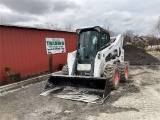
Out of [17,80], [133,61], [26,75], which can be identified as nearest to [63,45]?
[26,75]

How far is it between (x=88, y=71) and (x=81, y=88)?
Result: 28.0 inches

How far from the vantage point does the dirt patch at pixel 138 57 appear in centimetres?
1556

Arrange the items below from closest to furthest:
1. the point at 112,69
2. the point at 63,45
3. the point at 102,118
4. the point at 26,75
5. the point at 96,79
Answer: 1. the point at 102,118
2. the point at 96,79
3. the point at 112,69
4. the point at 26,75
5. the point at 63,45

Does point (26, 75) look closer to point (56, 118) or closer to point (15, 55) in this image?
point (15, 55)

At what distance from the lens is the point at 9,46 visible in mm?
9211

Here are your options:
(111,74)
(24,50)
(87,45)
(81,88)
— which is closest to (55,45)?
(24,50)

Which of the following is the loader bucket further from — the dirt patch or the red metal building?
the dirt patch

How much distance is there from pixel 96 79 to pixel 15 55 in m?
4.73

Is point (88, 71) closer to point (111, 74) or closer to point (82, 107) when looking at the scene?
point (111, 74)

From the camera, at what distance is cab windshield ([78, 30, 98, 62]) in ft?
24.6

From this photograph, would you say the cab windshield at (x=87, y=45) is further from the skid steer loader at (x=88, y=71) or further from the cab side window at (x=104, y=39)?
the cab side window at (x=104, y=39)

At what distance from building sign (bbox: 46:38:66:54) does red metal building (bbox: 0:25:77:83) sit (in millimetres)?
247

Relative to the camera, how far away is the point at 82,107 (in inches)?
225

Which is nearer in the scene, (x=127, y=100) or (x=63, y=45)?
(x=127, y=100)
